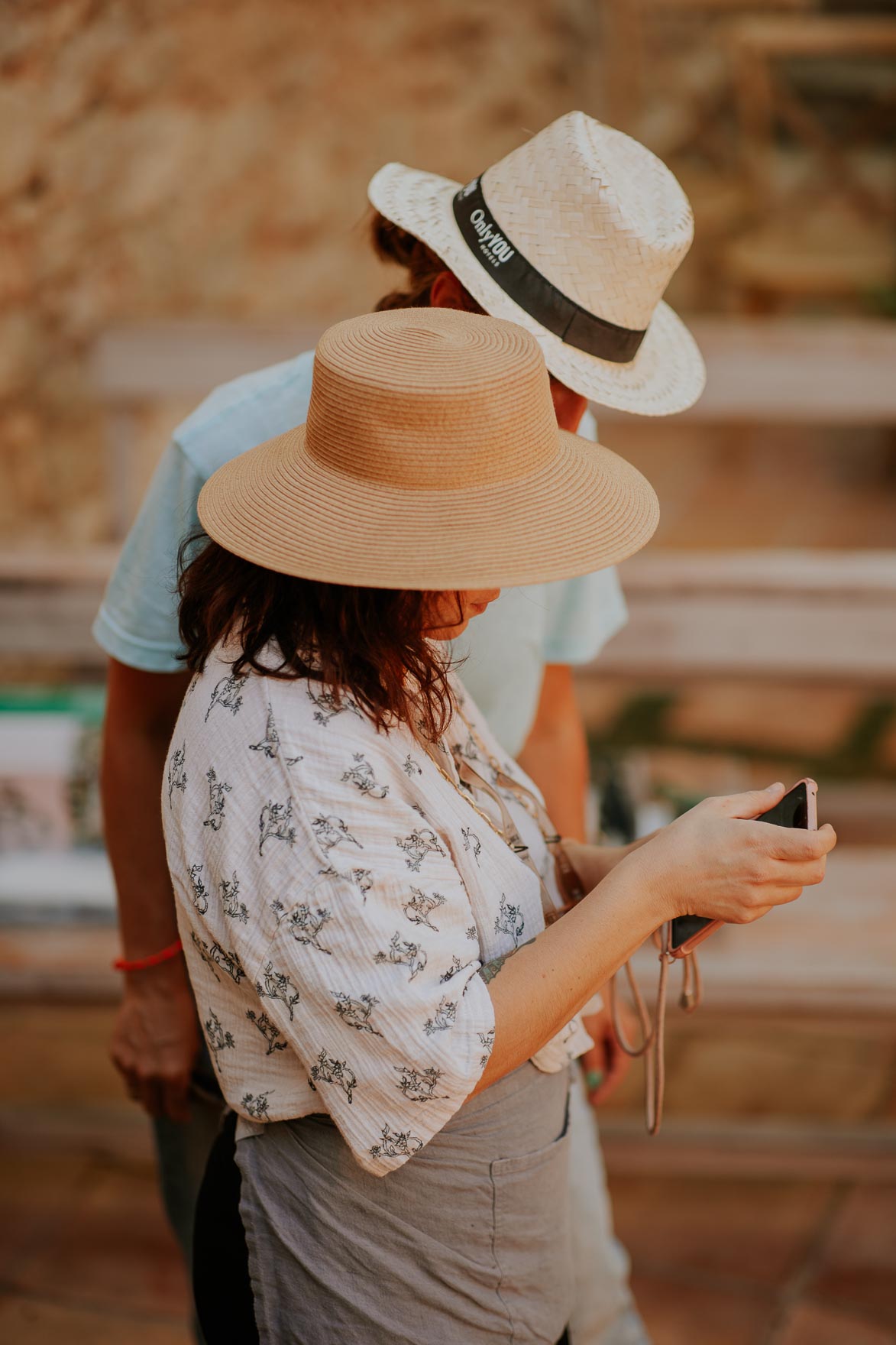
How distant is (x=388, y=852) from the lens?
1.00m

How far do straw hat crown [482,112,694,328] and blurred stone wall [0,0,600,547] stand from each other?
5.60 ft

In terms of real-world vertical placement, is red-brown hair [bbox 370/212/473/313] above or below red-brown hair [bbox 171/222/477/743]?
above

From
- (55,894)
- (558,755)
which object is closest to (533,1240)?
(558,755)

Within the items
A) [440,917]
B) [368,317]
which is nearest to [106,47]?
[368,317]

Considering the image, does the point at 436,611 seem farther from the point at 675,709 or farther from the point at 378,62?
the point at 378,62

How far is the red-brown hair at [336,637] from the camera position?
41.0 inches

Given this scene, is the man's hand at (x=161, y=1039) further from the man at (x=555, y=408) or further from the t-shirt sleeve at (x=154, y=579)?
the t-shirt sleeve at (x=154, y=579)

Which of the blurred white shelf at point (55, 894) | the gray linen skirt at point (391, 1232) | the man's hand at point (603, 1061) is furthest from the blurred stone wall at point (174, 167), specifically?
the gray linen skirt at point (391, 1232)

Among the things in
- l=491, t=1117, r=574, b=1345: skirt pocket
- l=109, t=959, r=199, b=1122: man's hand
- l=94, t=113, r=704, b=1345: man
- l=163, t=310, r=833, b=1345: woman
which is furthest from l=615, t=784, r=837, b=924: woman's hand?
l=109, t=959, r=199, b=1122: man's hand

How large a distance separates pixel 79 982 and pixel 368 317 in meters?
1.30

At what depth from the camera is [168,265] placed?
3.50 metres

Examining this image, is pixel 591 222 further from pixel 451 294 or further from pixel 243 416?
pixel 243 416

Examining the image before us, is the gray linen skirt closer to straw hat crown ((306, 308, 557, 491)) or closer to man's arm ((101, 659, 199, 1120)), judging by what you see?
man's arm ((101, 659, 199, 1120))

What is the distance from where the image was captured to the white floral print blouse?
0.98m
